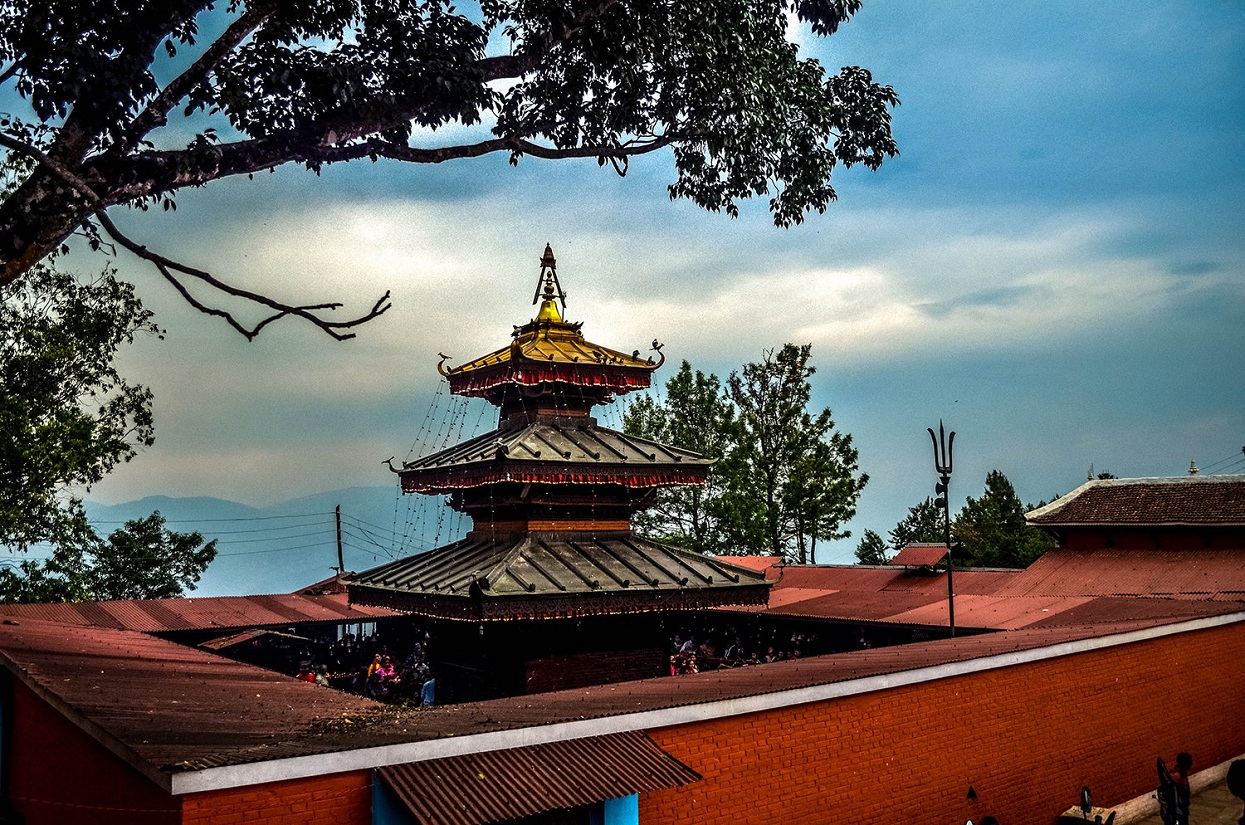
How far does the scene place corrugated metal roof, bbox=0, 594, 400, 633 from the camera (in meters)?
20.7

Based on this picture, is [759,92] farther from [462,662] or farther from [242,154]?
[462,662]

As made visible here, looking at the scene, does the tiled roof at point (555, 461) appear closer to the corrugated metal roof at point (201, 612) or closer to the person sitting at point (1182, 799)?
the person sitting at point (1182, 799)

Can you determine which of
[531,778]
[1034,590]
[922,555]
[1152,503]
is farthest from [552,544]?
[922,555]

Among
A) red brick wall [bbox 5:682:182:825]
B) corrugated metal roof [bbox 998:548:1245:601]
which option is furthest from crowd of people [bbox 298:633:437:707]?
corrugated metal roof [bbox 998:548:1245:601]

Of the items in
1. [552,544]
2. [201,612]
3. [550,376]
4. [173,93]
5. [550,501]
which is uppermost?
[173,93]

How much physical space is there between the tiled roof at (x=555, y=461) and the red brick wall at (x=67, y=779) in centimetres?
656

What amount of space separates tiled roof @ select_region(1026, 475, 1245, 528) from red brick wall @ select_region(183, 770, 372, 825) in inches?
910

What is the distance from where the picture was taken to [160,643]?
680 inches

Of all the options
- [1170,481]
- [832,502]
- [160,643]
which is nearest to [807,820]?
[160,643]

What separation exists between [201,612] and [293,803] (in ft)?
61.3

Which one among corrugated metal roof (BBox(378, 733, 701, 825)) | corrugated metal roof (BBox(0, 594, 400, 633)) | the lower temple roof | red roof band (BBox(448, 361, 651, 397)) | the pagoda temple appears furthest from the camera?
corrugated metal roof (BBox(0, 594, 400, 633))

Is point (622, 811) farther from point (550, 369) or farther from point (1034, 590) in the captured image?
point (1034, 590)

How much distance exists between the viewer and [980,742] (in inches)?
459

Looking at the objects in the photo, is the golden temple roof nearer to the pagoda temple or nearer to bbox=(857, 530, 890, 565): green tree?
the pagoda temple
